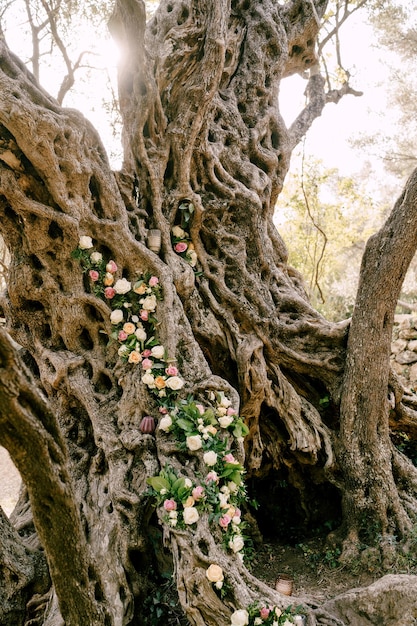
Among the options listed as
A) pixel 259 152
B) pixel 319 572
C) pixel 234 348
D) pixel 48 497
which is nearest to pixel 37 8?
pixel 259 152

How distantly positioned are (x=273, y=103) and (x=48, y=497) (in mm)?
5629

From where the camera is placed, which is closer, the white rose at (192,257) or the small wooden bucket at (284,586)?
the small wooden bucket at (284,586)

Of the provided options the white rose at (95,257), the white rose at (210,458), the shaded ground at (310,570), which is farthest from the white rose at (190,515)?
the white rose at (95,257)

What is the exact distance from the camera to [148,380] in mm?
3701

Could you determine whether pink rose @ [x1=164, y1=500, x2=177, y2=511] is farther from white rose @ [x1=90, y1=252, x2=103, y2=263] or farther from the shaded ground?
white rose @ [x1=90, y1=252, x2=103, y2=263]

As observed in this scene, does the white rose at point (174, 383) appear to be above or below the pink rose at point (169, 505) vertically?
above

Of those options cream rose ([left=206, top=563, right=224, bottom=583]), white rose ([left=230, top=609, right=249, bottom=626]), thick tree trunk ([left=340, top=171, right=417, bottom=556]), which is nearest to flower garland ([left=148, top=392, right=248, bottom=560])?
cream rose ([left=206, top=563, right=224, bottom=583])

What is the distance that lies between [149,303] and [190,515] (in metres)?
1.72

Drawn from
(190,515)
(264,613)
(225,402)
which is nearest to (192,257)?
(225,402)

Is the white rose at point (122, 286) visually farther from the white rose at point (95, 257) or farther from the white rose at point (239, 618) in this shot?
the white rose at point (239, 618)

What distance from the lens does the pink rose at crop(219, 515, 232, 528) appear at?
10.3ft

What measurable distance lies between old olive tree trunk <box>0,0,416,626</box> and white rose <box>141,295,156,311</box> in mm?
15

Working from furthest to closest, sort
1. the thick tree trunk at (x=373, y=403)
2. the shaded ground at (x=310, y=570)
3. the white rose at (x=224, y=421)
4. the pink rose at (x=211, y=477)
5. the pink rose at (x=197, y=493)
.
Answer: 1. the thick tree trunk at (x=373, y=403)
2. the shaded ground at (x=310, y=570)
3. the white rose at (x=224, y=421)
4. the pink rose at (x=211, y=477)
5. the pink rose at (x=197, y=493)

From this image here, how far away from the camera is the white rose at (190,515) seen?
305 centimetres
